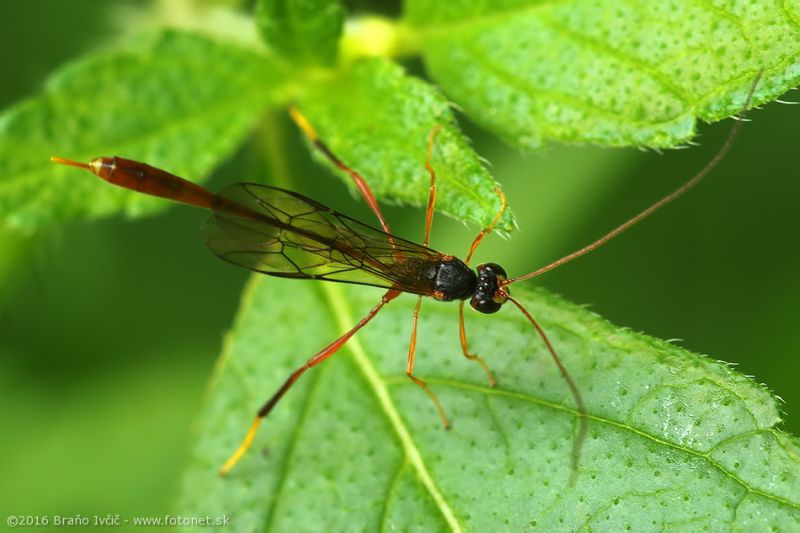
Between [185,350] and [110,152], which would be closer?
[110,152]

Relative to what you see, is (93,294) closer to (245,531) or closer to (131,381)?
(131,381)

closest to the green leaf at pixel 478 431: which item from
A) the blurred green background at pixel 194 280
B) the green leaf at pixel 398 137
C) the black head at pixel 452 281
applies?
the black head at pixel 452 281

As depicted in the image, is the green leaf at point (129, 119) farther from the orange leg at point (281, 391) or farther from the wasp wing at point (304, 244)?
the orange leg at point (281, 391)

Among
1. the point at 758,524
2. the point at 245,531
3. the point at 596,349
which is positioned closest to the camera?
the point at 758,524

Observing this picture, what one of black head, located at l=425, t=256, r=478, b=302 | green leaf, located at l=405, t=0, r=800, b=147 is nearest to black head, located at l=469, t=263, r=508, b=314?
black head, located at l=425, t=256, r=478, b=302

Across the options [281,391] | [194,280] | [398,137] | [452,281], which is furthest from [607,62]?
[194,280]

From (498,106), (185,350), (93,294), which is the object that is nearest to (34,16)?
(93,294)

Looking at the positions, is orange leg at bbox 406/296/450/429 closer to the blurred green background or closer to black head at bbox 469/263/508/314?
black head at bbox 469/263/508/314
